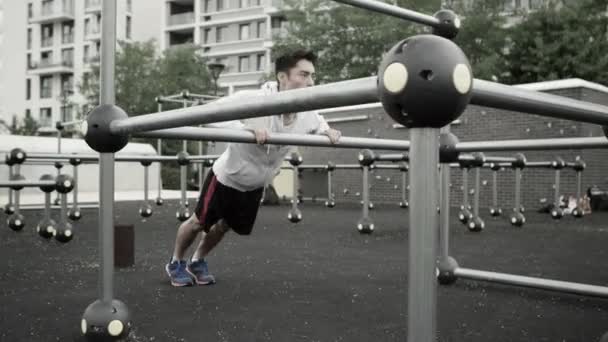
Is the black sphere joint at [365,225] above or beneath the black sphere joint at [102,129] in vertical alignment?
beneath

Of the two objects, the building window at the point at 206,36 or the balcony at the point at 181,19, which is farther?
the balcony at the point at 181,19

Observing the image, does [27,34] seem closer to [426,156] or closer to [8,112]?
[8,112]

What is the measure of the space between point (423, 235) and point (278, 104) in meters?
0.36

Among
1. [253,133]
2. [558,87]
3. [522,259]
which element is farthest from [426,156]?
[558,87]

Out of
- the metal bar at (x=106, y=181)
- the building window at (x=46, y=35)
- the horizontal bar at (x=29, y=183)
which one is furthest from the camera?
the building window at (x=46, y=35)

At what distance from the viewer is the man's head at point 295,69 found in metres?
2.54

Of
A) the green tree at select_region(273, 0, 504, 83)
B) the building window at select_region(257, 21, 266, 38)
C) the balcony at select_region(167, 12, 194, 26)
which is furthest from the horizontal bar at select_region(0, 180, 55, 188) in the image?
the balcony at select_region(167, 12, 194, 26)

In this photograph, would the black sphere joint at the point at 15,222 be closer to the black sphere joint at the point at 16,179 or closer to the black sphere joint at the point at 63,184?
the black sphere joint at the point at 16,179

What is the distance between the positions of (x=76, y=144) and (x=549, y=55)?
11191mm

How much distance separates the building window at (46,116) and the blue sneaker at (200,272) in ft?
115

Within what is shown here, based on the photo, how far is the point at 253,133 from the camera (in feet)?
5.75

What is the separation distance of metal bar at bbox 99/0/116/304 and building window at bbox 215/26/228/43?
31.6 metres

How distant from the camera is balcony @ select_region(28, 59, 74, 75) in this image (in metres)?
34.1

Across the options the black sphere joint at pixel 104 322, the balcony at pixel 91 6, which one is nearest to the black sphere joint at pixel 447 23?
the black sphere joint at pixel 104 322
